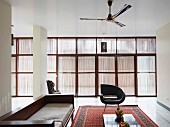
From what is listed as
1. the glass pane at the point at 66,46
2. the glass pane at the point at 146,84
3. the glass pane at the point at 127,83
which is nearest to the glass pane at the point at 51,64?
the glass pane at the point at 66,46

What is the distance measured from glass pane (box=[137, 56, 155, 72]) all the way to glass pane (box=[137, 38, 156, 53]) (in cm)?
34

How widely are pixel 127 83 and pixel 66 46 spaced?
11.4 ft

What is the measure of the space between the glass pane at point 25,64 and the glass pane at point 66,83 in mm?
1519

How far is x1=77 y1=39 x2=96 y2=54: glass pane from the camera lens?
1105 cm

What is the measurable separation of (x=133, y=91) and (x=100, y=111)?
4020 mm

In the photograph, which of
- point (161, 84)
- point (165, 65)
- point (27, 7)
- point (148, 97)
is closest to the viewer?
point (27, 7)

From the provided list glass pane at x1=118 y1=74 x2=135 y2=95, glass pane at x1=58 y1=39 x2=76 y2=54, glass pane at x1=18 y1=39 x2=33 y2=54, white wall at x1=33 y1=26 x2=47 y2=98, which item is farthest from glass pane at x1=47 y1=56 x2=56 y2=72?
glass pane at x1=118 y1=74 x2=135 y2=95

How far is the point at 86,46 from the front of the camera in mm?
11094

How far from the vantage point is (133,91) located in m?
11.0

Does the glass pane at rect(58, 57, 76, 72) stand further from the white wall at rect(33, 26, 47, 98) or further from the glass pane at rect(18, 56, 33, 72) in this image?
the white wall at rect(33, 26, 47, 98)

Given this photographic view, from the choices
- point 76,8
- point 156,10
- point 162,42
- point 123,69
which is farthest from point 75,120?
point 123,69

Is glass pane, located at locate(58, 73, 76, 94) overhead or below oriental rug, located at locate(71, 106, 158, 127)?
overhead

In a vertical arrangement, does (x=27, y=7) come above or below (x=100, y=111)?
above

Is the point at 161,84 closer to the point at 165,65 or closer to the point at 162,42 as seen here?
the point at 165,65
